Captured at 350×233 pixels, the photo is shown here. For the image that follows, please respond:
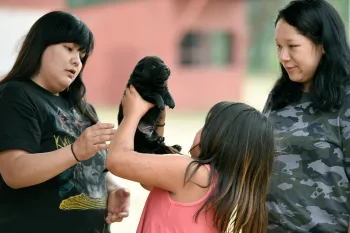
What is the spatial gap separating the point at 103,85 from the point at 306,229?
59.2ft

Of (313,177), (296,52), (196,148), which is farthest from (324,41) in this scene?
(196,148)

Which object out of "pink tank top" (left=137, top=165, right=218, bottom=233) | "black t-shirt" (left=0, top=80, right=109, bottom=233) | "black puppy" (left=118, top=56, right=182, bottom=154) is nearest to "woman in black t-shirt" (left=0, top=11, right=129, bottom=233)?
"black t-shirt" (left=0, top=80, right=109, bottom=233)

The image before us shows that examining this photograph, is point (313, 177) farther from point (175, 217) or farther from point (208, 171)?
point (175, 217)

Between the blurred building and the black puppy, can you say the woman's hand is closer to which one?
the black puppy

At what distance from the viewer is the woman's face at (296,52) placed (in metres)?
2.42

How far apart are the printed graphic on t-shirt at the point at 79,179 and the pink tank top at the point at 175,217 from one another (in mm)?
388

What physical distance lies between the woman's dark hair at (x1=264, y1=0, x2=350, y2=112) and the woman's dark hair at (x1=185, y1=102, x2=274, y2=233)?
482mm

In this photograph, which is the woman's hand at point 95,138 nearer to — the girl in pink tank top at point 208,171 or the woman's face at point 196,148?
the girl in pink tank top at point 208,171

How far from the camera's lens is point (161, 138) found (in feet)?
7.10

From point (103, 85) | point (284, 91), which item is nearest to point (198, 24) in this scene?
point (103, 85)

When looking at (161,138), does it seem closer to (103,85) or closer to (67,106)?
(67,106)

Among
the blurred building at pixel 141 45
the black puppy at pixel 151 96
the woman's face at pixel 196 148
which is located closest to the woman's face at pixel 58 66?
the black puppy at pixel 151 96

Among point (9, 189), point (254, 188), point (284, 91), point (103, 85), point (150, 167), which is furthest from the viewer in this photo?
point (103, 85)

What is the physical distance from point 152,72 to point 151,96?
0.08 metres
